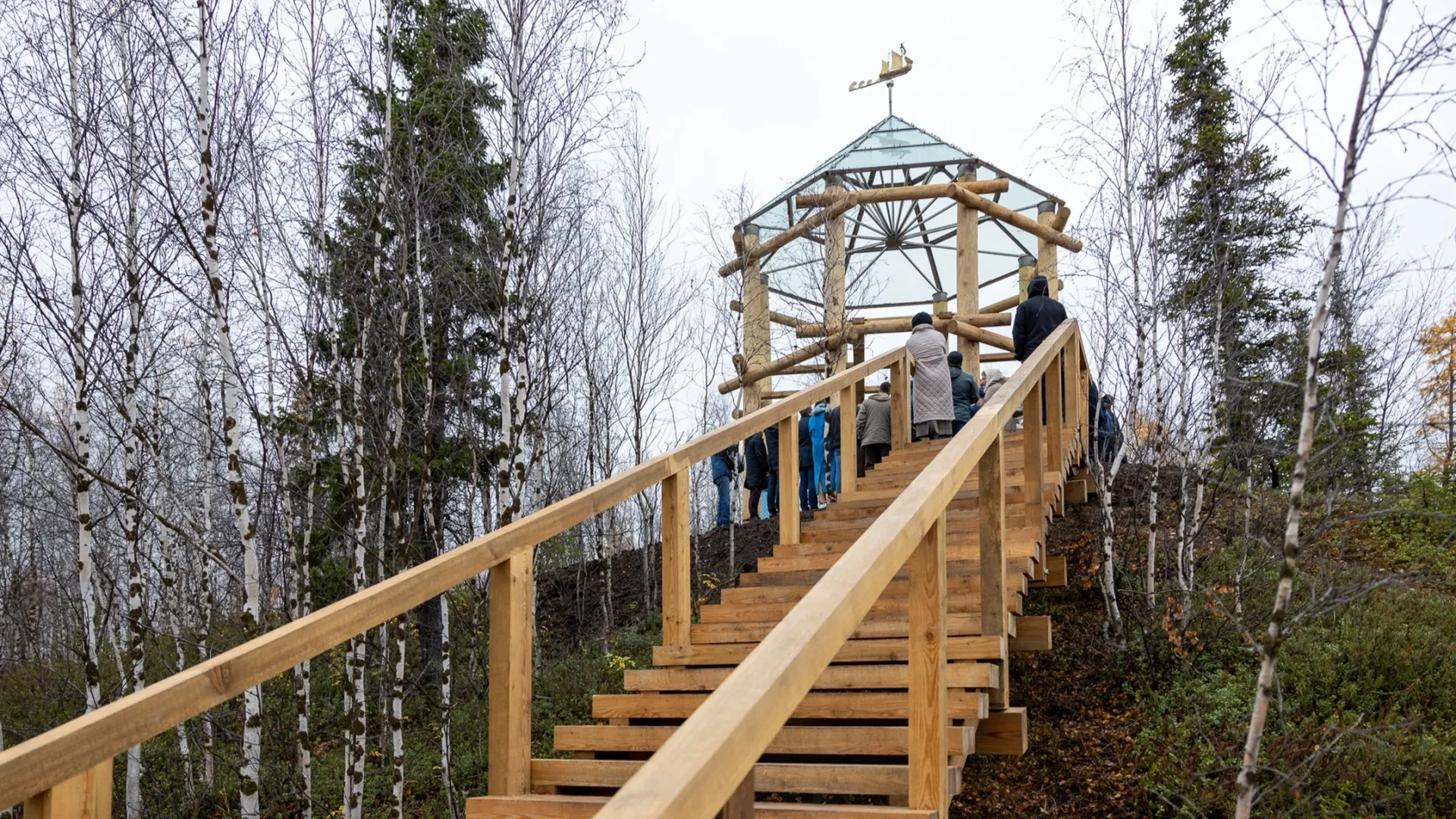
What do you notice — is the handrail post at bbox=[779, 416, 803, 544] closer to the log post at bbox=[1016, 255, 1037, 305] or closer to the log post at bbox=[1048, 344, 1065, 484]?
the log post at bbox=[1048, 344, 1065, 484]

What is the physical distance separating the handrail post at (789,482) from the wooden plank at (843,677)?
138 cm

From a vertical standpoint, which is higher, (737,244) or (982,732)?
(737,244)

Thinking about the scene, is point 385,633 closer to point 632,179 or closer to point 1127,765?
point 1127,765

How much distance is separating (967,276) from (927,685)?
1108cm

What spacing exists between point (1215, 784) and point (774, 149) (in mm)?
102068

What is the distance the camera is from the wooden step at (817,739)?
137 inches

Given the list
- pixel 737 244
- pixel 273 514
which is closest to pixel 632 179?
pixel 737 244

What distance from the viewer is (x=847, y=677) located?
404 centimetres

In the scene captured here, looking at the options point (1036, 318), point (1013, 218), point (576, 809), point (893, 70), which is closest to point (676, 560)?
point (576, 809)

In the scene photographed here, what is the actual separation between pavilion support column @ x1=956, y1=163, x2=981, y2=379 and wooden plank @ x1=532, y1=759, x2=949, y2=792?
10.4 m

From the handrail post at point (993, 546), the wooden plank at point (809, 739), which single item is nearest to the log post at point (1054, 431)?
the handrail post at point (993, 546)

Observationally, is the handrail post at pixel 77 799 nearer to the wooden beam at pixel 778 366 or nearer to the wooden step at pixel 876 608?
Result: the wooden step at pixel 876 608

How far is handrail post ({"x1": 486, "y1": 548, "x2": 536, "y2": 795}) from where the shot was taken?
3373mm

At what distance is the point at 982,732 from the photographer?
405 cm
